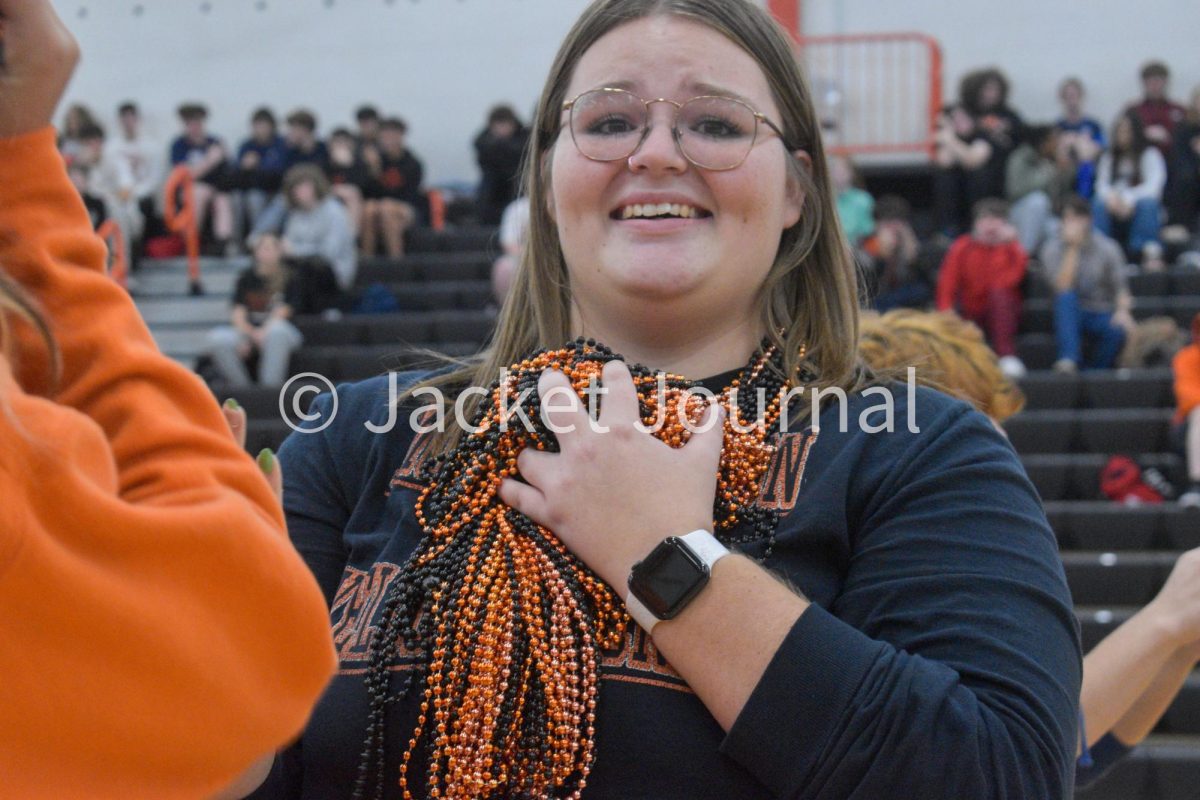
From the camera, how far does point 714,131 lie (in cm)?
164

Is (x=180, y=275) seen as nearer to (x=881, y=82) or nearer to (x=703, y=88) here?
(x=881, y=82)

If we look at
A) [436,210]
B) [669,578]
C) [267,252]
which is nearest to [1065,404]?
[267,252]

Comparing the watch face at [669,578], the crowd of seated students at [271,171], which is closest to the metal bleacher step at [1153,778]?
the watch face at [669,578]

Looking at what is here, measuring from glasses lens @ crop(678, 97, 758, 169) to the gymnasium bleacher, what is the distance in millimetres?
729

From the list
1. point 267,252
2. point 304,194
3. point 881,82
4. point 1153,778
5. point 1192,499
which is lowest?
point 1153,778

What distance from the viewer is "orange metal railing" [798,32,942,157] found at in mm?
12078

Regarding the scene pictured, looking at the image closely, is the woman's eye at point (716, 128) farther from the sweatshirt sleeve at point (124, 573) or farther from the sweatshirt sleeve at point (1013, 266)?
the sweatshirt sleeve at point (1013, 266)

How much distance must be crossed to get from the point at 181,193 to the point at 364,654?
11405 mm

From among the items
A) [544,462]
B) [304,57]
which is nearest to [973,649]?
[544,462]

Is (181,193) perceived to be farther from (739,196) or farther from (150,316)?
(739,196)

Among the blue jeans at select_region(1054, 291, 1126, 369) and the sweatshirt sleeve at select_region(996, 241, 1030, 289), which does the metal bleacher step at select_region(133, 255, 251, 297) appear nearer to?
the sweatshirt sleeve at select_region(996, 241, 1030, 289)

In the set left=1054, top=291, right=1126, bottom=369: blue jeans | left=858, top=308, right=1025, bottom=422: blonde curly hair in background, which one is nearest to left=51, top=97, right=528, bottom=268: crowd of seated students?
left=1054, top=291, right=1126, bottom=369: blue jeans

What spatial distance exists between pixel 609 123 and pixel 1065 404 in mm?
6626

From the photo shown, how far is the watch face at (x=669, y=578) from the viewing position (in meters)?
1.33
